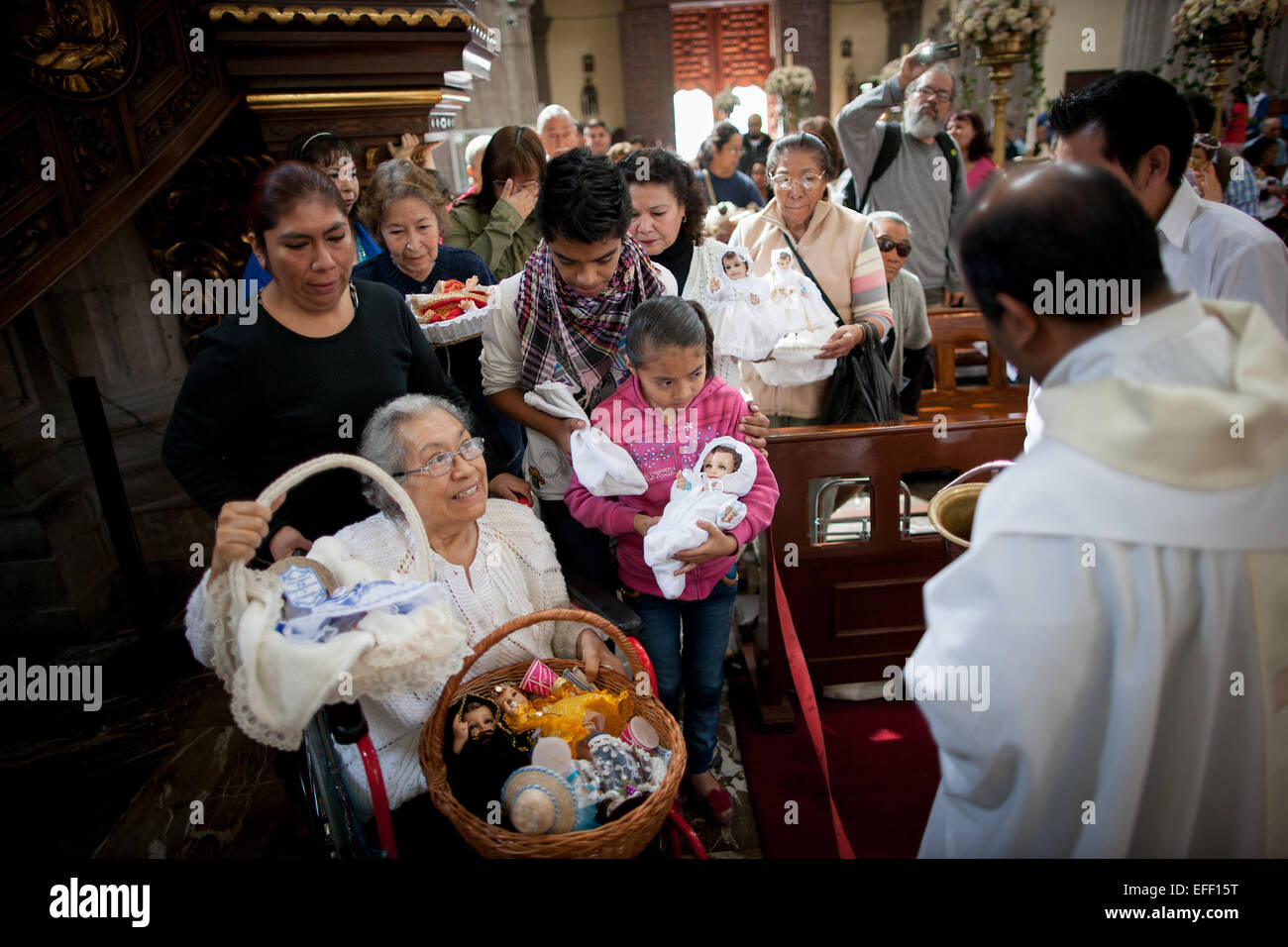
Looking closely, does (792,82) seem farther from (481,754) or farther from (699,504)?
(481,754)

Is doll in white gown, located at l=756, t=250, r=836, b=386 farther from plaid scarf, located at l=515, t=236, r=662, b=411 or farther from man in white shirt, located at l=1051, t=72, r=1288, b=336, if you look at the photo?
man in white shirt, located at l=1051, t=72, r=1288, b=336

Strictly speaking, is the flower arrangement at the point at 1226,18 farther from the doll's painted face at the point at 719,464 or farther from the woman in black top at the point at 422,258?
the doll's painted face at the point at 719,464

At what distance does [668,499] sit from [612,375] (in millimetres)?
457

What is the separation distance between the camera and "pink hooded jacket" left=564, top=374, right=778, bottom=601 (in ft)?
7.74

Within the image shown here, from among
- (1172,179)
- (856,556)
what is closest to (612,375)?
(856,556)

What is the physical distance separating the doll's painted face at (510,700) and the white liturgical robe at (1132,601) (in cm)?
108

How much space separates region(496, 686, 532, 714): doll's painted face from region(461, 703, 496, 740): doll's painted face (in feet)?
0.14

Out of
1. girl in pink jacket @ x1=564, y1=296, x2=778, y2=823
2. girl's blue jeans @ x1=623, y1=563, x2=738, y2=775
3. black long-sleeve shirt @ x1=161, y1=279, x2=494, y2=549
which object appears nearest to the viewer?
black long-sleeve shirt @ x1=161, y1=279, x2=494, y2=549

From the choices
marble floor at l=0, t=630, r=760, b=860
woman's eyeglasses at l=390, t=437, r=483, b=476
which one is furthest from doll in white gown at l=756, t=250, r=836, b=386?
woman's eyeglasses at l=390, t=437, r=483, b=476

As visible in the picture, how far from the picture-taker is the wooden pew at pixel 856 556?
3.06 metres

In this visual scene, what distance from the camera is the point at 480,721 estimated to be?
76.1 inches

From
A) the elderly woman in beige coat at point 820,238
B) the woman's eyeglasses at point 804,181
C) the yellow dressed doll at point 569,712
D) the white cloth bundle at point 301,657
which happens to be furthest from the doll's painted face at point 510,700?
the woman's eyeglasses at point 804,181

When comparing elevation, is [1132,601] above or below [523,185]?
below

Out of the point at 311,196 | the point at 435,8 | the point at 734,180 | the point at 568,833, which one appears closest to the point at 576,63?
the point at 734,180
